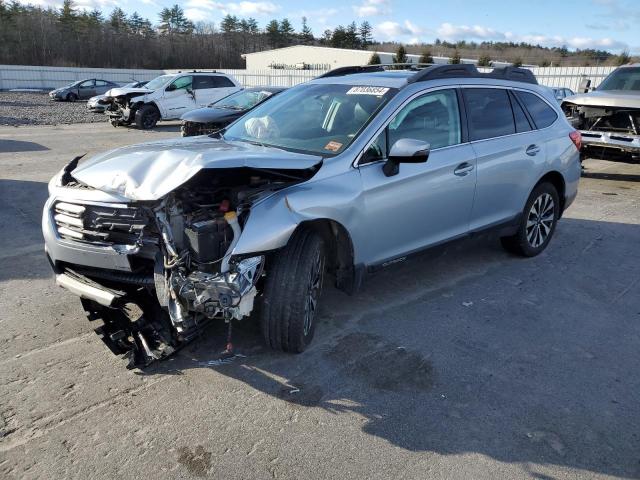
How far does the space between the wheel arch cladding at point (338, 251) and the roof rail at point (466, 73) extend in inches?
58.5

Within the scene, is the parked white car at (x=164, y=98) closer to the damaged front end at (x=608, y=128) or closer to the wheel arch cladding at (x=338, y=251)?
the damaged front end at (x=608, y=128)

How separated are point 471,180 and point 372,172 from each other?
1207 mm

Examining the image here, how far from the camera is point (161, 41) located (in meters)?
79.1

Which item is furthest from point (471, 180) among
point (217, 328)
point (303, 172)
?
point (217, 328)

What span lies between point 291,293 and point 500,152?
8.90 ft

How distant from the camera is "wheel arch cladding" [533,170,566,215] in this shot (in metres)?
5.76

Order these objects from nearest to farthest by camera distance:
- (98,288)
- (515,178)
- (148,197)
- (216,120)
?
(148,197) < (98,288) < (515,178) < (216,120)

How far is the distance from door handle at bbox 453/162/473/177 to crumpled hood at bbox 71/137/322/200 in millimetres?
1374

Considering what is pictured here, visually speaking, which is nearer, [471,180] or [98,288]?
[98,288]

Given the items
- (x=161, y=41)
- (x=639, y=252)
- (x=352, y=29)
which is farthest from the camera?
(x=352, y=29)

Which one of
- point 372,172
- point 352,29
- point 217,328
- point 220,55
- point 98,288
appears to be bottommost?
point 217,328

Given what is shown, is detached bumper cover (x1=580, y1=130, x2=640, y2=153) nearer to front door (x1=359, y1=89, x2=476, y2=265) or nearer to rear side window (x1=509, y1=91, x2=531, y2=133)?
rear side window (x1=509, y1=91, x2=531, y2=133)

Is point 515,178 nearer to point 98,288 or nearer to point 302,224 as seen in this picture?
point 302,224

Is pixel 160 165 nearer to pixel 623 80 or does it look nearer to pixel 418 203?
pixel 418 203
